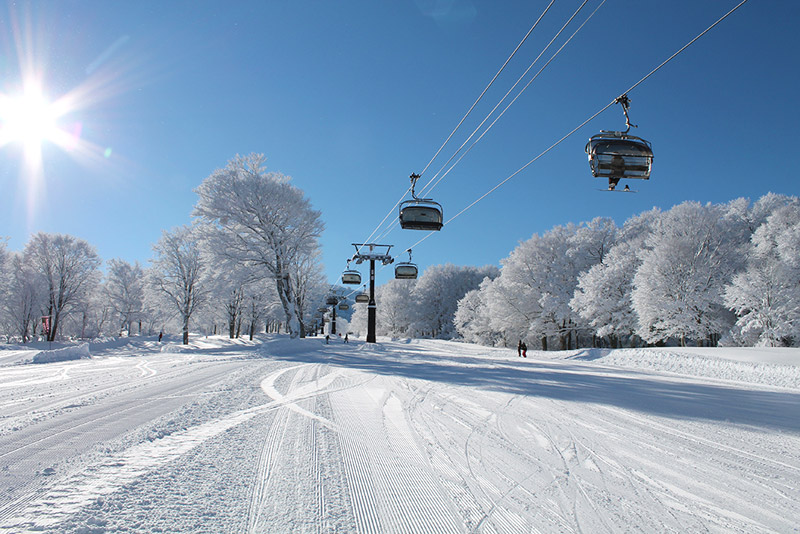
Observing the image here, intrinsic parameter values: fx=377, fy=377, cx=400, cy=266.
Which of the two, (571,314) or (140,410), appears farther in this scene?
(571,314)

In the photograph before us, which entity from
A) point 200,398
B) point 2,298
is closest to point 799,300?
point 200,398

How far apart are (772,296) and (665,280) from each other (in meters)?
5.77

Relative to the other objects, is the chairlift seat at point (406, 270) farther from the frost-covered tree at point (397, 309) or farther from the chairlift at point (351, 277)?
the frost-covered tree at point (397, 309)

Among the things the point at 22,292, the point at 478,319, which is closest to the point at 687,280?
the point at 478,319

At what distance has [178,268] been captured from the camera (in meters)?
38.9

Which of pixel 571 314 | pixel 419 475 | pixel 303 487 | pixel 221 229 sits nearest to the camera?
pixel 303 487

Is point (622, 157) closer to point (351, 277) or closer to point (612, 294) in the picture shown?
point (351, 277)

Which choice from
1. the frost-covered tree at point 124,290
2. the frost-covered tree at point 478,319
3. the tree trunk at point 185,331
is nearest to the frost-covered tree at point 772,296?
the frost-covered tree at point 478,319

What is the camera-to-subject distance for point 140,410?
5957 mm

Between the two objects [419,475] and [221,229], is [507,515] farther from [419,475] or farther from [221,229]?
[221,229]

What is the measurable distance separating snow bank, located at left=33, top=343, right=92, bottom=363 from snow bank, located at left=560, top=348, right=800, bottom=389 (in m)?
28.6

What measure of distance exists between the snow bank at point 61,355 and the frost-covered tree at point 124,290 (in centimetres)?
4046

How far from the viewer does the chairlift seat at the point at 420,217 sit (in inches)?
487

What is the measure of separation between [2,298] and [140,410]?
47549mm
